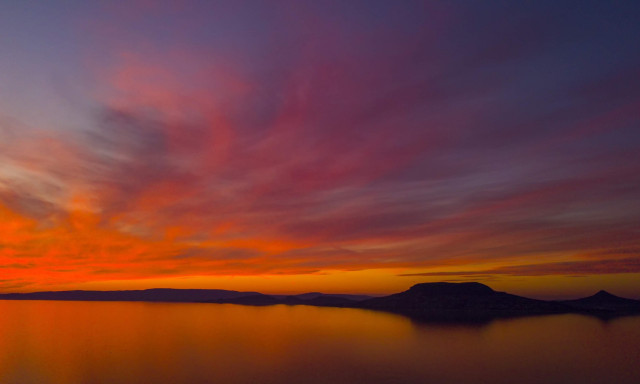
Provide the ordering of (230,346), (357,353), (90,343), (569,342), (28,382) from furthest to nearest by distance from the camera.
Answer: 1. (569,342)
2. (90,343)
3. (230,346)
4. (357,353)
5. (28,382)

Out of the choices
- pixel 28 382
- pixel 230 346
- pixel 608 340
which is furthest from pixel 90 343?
pixel 608 340

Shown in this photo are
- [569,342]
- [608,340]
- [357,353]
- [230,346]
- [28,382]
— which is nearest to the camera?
[28,382]

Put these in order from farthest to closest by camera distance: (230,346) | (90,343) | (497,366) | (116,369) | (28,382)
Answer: (90,343)
(230,346)
(497,366)
(116,369)
(28,382)

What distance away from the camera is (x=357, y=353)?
342 ft

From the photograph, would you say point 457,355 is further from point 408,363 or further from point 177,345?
point 177,345

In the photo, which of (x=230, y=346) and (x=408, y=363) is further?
(x=230, y=346)

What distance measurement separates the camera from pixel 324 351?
356 ft

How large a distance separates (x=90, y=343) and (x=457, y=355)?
110 m

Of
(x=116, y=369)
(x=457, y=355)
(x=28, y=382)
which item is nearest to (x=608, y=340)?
(x=457, y=355)

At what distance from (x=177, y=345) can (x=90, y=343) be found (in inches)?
1126

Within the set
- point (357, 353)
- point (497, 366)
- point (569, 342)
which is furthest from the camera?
point (569, 342)

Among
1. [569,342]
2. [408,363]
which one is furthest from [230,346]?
[569,342]

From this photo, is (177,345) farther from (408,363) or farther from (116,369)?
(408,363)

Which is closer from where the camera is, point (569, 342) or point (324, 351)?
point (324, 351)
